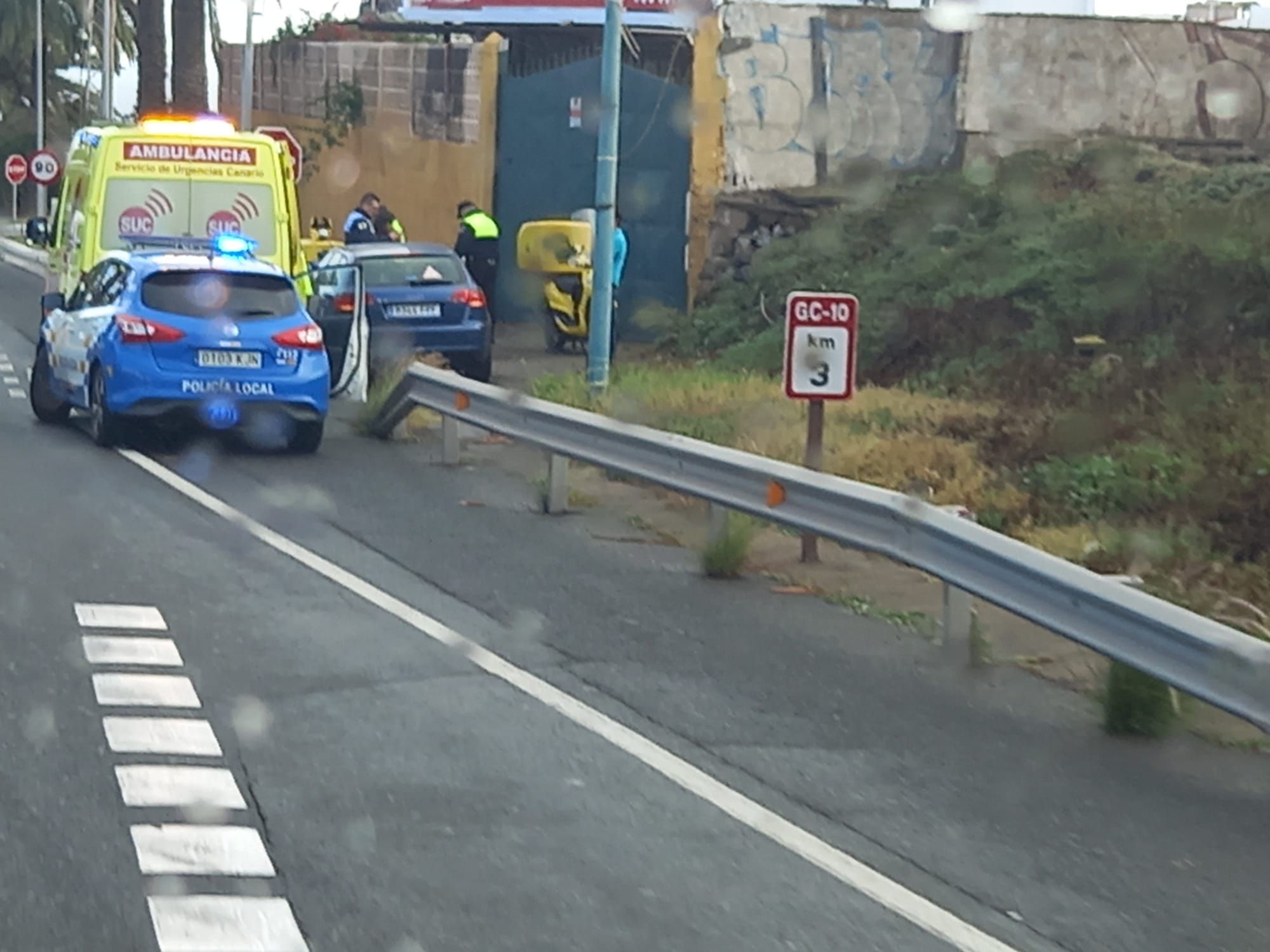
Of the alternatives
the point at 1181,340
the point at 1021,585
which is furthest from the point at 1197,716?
the point at 1181,340

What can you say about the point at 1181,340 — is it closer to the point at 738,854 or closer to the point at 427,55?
the point at 738,854

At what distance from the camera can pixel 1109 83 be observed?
2791 cm

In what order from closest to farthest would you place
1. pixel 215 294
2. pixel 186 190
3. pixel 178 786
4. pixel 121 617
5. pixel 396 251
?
1. pixel 178 786
2. pixel 121 617
3. pixel 215 294
4. pixel 186 190
5. pixel 396 251

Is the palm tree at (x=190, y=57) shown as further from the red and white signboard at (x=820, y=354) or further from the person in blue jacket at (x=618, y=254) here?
the red and white signboard at (x=820, y=354)

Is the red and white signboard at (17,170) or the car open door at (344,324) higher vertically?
the car open door at (344,324)

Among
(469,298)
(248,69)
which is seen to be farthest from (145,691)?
(248,69)

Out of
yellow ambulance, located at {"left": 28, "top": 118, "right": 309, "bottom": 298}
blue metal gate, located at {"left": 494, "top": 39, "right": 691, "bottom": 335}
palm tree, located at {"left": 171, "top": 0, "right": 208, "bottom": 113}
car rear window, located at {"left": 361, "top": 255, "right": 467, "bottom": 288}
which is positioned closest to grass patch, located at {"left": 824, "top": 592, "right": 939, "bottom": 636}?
yellow ambulance, located at {"left": 28, "top": 118, "right": 309, "bottom": 298}

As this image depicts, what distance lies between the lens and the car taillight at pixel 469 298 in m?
23.2

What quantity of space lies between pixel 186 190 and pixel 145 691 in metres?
12.6

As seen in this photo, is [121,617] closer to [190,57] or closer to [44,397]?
[44,397]

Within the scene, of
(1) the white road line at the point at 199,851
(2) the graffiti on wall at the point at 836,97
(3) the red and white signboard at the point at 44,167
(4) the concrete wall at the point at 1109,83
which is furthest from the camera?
(3) the red and white signboard at the point at 44,167

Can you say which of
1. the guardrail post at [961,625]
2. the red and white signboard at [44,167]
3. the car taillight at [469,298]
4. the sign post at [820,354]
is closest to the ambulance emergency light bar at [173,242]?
the car taillight at [469,298]

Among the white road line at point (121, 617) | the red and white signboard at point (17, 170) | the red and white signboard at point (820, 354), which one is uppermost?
the red and white signboard at point (820, 354)

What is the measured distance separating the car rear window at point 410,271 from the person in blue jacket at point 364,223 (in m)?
5.21
